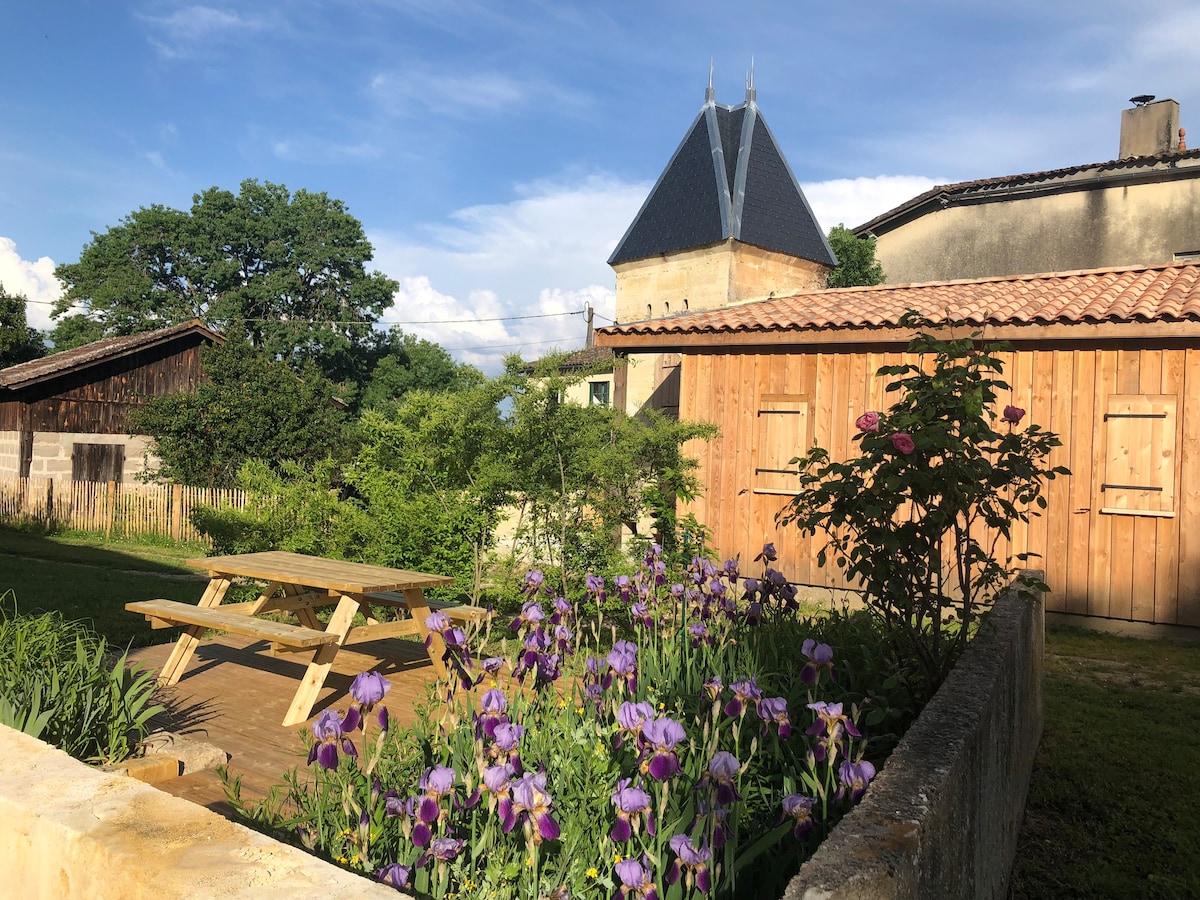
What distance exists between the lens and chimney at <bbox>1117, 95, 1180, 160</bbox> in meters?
20.7

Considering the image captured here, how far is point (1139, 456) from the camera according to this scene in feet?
28.9

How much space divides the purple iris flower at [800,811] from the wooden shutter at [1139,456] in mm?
8251

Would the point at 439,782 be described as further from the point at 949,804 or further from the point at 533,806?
the point at 949,804

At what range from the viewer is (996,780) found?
2.90 meters

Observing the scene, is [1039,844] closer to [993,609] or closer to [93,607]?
[993,609]

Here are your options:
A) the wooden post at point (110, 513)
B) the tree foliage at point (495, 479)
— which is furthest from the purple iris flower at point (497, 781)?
the wooden post at point (110, 513)

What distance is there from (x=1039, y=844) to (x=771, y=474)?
6.75 metres

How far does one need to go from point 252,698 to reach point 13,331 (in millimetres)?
33641

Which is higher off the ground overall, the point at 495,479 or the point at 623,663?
the point at 495,479

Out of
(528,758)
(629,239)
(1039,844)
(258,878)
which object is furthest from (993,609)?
(629,239)

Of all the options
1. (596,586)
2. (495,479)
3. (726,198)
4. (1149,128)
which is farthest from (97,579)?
(1149,128)

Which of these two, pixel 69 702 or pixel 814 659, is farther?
pixel 69 702

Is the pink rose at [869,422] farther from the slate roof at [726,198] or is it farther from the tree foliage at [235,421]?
the slate roof at [726,198]

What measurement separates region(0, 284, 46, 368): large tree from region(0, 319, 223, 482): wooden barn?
1116cm
